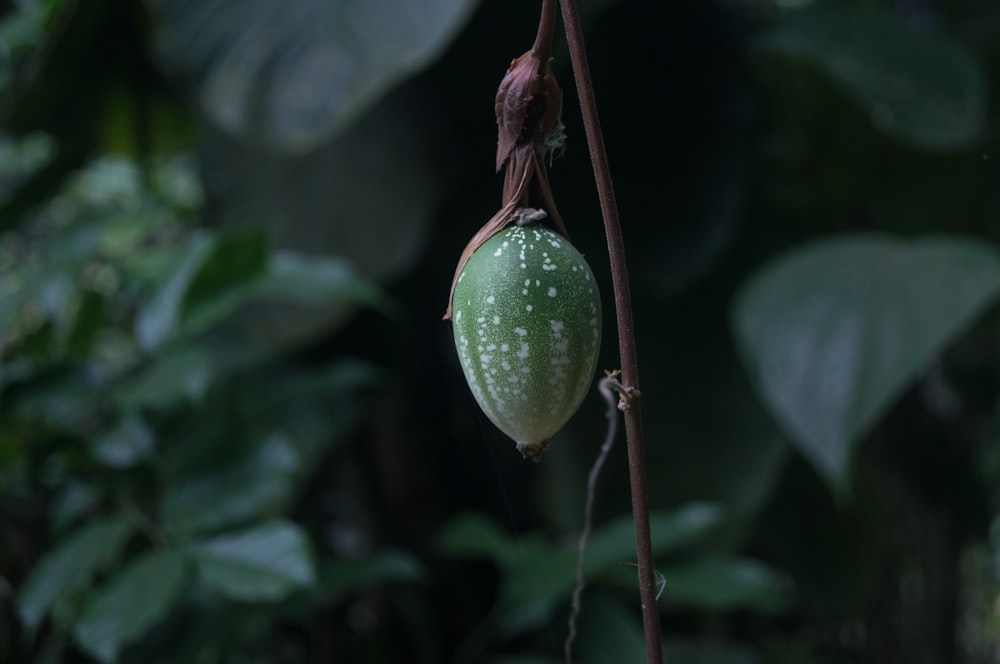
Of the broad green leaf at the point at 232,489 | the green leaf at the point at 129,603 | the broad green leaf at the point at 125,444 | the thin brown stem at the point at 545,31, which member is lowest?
the green leaf at the point at 129,603

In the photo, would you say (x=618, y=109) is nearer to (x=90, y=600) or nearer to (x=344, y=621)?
(x=344, y=621)

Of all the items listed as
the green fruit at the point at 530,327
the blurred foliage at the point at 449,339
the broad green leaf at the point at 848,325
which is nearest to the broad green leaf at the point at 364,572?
the blurred foliage at the point at 449,339

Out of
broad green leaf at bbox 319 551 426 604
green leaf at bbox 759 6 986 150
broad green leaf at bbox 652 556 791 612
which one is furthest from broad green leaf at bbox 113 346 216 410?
green leaf at bbox 759 6 986 150

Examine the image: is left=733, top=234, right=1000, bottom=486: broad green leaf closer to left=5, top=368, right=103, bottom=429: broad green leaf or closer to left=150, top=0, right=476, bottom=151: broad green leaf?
left=150, top=0, right=476, bottom=151: broad green leaf

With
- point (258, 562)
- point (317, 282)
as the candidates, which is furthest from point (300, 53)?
point (258, 562)

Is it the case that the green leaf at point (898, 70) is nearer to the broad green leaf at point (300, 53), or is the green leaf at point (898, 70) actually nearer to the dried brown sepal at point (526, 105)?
the broad green leaf at point (300, 53)

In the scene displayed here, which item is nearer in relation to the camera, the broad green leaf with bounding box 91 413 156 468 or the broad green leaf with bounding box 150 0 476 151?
the broad green leaf with bounding box 91 413 156 468

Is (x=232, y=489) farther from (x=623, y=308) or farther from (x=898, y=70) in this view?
(x=898, y=70)
